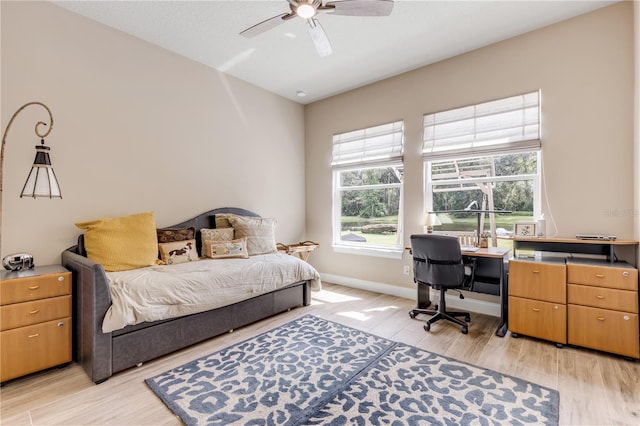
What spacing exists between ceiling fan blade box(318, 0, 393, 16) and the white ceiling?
2.21 ft

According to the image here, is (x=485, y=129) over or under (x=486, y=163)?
over

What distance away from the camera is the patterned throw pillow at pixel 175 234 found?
10.1 feet

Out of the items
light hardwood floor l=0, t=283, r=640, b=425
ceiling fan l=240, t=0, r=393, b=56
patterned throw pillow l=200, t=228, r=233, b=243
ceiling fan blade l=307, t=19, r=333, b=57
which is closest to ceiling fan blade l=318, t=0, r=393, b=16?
ceiling fan l=240, t=0, r=393, b=56

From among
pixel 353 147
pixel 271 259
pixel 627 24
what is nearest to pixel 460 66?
pixel 627 24

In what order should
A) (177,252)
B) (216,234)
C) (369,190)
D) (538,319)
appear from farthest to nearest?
(369,190) < (216,234) < (177,252) < (538,319)

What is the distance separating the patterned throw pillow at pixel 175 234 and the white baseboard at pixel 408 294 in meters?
2.25

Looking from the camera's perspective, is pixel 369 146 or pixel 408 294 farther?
pixel 369 146

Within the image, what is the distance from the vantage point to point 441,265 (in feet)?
9.26

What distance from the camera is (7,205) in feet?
7.72

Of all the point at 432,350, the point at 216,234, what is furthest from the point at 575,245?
the point at 216,234

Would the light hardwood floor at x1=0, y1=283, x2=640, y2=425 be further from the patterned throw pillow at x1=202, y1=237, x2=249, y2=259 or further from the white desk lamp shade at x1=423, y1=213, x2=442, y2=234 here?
the white desk lamp shade at x1=423, y1=213, x2=442, y2=234

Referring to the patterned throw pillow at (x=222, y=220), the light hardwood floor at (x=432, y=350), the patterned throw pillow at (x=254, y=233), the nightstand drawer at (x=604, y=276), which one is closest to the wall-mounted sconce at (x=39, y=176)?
the light hardwood floor at (x=432, y=350)

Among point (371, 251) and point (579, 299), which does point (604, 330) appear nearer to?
point (579, 299)

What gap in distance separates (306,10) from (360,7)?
14.4 inches
